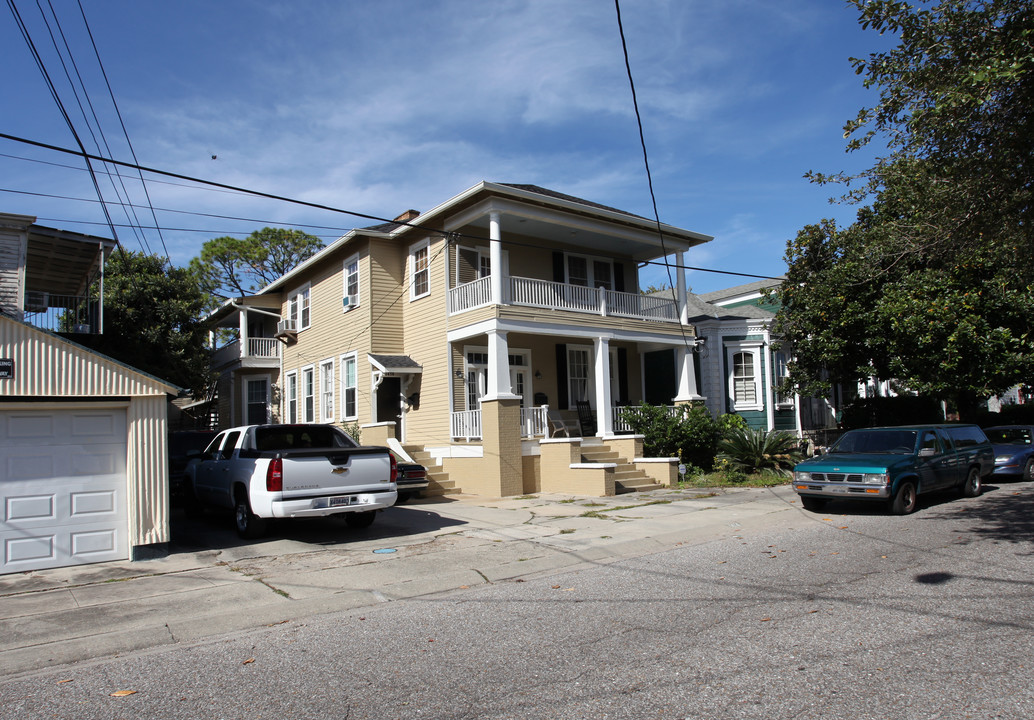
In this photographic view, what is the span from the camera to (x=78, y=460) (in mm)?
9047

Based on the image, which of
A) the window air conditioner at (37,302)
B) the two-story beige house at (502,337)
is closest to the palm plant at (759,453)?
the two-story beige house at (502,337)

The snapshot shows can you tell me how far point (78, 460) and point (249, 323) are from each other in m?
21.5

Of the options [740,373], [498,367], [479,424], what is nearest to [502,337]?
[498,367]

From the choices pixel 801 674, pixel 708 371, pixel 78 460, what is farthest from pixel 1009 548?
pixel 708 371

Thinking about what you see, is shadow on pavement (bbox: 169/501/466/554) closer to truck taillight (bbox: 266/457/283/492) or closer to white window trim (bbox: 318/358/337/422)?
truck taillight (bbox: 266/457/283/492)

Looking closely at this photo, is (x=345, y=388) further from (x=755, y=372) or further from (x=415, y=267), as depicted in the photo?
(x=755, y=372)

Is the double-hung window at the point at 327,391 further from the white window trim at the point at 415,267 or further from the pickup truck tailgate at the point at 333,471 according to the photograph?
the pickup truck tailgate at the point at 333,471

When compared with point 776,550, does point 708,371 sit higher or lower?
higher

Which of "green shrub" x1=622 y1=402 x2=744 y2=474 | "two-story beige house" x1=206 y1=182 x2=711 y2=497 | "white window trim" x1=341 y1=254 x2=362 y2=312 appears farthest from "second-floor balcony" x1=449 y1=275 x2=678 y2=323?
"white window trim" x1=341 y1=254 x2=362 y2=312

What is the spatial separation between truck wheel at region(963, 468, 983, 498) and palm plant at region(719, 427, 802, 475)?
14.3 feet

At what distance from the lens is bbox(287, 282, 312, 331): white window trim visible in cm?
2533

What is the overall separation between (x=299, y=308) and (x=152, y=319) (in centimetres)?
478

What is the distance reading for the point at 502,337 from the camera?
17609mm

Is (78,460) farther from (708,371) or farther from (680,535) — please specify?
(708,371)
